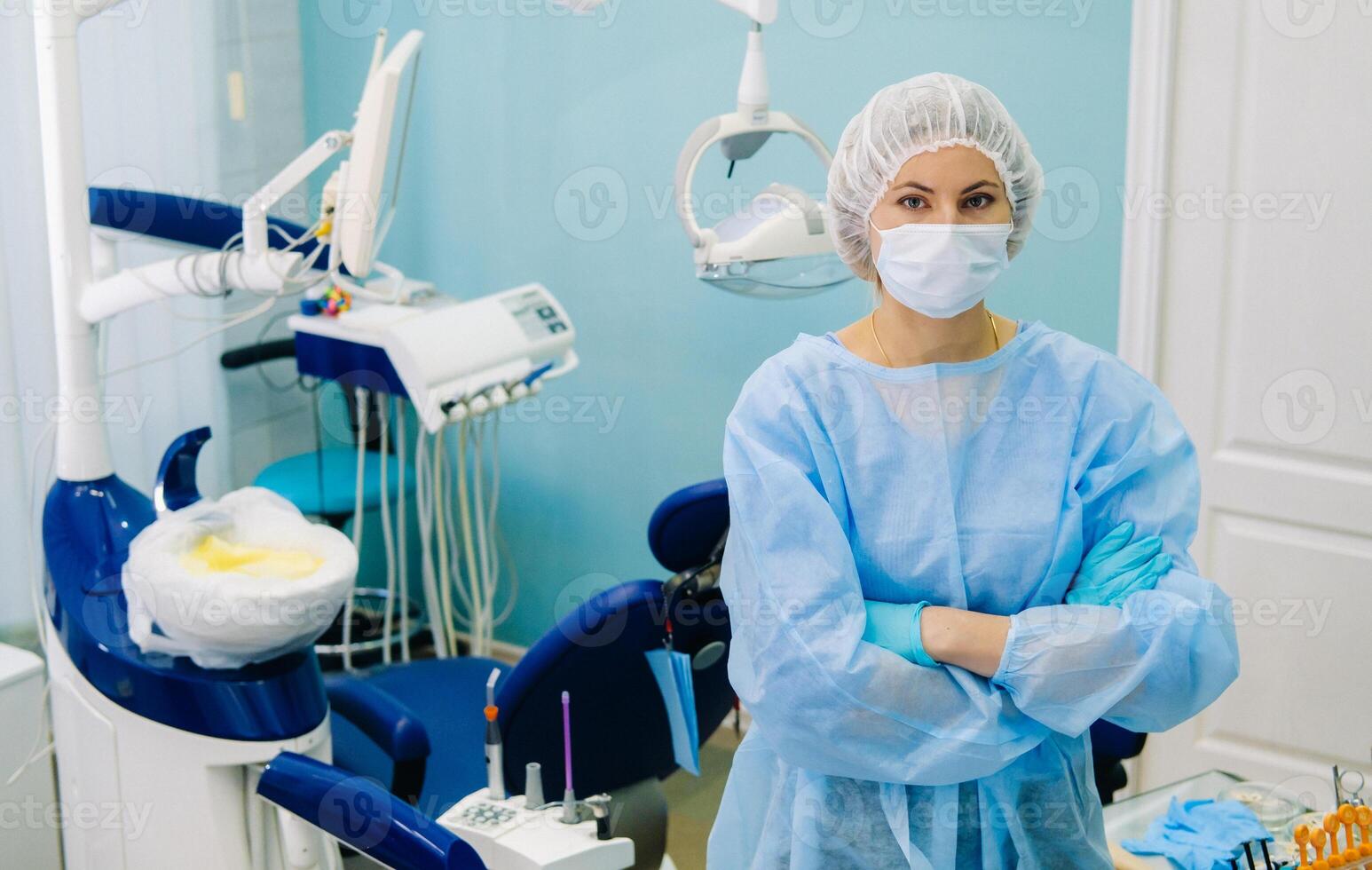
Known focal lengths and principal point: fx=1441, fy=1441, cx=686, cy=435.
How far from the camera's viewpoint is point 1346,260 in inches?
98.5

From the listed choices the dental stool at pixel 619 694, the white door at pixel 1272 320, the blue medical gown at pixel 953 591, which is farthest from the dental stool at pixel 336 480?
the blue medical gown at pixel 953 591

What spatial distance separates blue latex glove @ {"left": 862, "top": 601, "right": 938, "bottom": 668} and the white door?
1480 mm

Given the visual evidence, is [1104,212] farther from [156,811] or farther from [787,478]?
[156,811]

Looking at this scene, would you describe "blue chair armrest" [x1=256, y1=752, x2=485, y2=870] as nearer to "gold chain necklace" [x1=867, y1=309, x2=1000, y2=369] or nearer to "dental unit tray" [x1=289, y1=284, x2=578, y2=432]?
"gold chain necklace" [x1=867, y1=309, x2=1000, y2=369]

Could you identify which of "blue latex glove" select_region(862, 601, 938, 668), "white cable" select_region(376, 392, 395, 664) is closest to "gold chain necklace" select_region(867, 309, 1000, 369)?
"blue latex glove" select_region(862, 601, 938, 668)

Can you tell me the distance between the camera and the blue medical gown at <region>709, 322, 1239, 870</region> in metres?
1.37

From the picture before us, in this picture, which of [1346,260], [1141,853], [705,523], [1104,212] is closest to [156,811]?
[705,523]

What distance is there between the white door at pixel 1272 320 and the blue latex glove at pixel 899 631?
1480mm

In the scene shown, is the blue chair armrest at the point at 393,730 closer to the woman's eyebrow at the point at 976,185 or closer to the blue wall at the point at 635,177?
the blue wall at the point at 635,177

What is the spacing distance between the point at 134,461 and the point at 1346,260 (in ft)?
7.83

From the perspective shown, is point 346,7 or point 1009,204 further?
point 346,7

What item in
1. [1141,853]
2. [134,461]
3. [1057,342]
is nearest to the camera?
[1057,342]

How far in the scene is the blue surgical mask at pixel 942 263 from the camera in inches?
55.4

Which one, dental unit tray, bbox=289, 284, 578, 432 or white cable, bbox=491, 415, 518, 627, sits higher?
dental unit tray, bbox=289, 284, 578, 432
